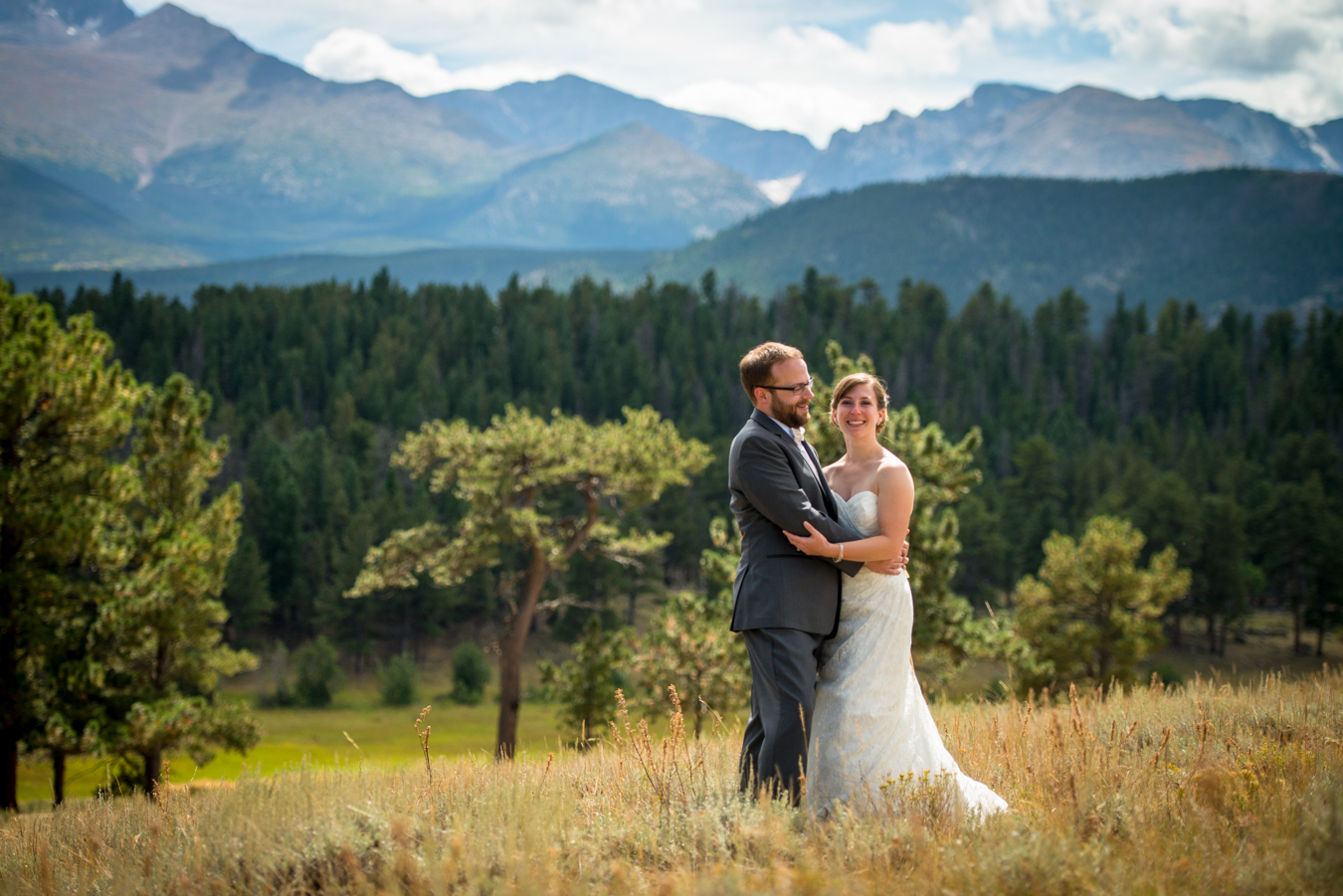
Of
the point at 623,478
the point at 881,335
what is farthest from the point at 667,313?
the point at 623,478

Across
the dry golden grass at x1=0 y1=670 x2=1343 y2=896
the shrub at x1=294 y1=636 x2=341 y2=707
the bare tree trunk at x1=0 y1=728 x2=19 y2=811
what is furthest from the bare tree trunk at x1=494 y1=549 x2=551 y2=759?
the shrub at x1=294 y1=636 x2=341 y2=707

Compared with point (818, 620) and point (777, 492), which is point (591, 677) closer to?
point (818, 620)

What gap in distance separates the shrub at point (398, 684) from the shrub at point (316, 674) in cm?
292

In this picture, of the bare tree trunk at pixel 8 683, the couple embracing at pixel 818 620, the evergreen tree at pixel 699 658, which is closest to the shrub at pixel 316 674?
the evergreen tree at pixel 699 658

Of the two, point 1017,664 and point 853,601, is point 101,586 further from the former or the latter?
point 1017,664

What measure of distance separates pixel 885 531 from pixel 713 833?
1617 millimetres

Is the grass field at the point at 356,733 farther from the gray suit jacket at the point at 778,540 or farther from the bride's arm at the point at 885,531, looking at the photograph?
the bride's arm at the point at 885,531

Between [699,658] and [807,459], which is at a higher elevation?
[807,459]

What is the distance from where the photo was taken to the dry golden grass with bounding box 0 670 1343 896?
3525mm

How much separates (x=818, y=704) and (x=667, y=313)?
124 metres

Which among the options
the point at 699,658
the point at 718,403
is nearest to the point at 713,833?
the point at 699,658

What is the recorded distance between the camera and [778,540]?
15.0 ft

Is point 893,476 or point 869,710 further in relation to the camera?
point 893,476

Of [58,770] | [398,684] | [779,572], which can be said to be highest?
[779,572]
